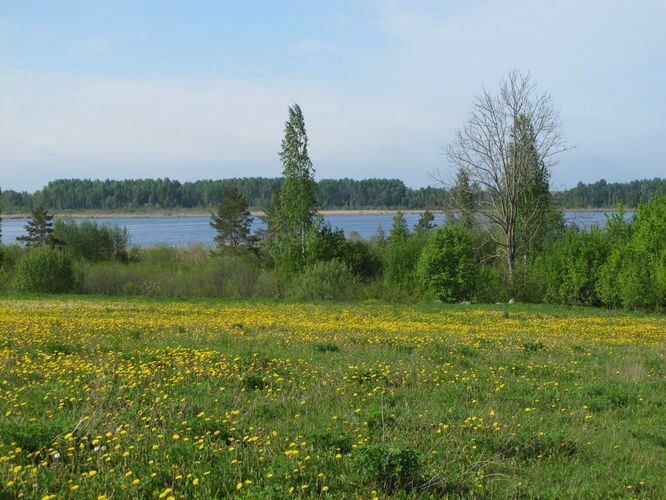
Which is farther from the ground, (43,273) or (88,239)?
(88,239)

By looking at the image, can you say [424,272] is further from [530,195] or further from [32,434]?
[32,434]

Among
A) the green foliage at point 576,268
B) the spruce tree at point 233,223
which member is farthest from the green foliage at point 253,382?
the spruce tree at point 233,223

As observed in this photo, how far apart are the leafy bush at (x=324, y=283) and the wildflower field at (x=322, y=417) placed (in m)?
26.0

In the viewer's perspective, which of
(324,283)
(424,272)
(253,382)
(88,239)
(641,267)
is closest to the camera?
(253,382)

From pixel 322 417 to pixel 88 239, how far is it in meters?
67.9

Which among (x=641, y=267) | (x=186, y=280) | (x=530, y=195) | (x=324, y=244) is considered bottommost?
(x=186, y=280)

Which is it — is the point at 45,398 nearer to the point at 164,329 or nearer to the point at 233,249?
the point at 164,329

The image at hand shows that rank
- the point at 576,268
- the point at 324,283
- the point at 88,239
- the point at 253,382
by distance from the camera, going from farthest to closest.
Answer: the point at 88,239, the point at 324,283, the point at 576,268, the point at 253,382

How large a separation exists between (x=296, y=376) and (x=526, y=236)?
4311 cm

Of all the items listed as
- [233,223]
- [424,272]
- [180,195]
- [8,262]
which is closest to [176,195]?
[180,195]

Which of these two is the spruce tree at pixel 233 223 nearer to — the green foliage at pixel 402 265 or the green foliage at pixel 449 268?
the green foliage at pixel 402 265

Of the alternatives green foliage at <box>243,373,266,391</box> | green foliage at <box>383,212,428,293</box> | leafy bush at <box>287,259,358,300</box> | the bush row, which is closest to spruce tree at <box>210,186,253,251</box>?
the bush row

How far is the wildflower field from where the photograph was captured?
6102 millimetres

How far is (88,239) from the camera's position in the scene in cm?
7069
